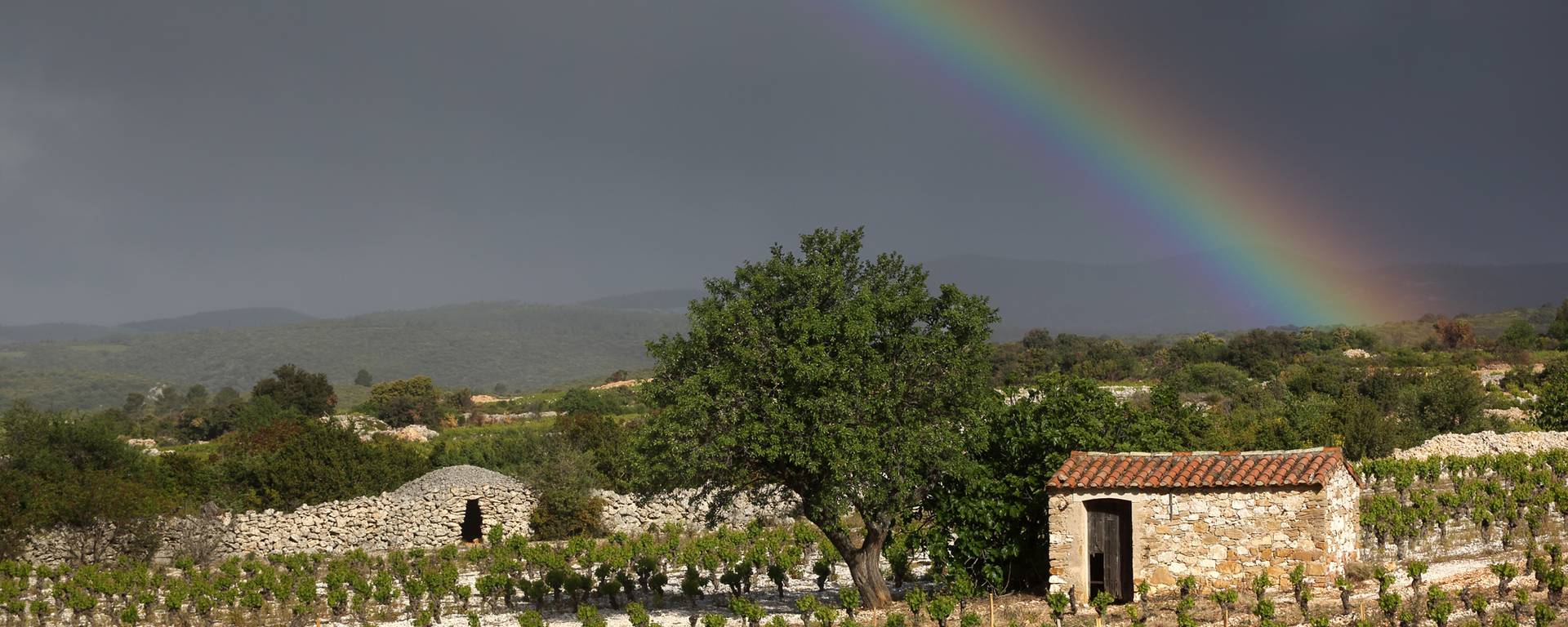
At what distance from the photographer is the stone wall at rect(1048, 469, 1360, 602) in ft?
56.4

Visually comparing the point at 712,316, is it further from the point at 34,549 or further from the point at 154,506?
the point at 34,549

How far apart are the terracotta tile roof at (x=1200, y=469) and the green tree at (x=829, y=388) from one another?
1.88 meters

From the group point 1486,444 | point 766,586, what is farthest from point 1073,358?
point 766,586

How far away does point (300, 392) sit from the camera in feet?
249

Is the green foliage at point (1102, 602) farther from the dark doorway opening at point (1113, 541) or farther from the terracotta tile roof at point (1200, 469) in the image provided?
the terracotta tile roof at point (1200, 469)

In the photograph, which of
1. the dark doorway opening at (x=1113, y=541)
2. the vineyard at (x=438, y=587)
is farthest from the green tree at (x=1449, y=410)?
the dark doorway opening at (x=1113, y=541)

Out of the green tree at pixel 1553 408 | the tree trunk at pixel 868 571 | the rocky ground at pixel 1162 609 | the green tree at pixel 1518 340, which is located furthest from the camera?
the green tree at pixel 1518 340

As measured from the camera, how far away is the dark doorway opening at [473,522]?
35344mm

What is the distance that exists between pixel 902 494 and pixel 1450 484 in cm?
1802

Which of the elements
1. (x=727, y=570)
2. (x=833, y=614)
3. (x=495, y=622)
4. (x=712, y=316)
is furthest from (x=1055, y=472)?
(x=495, y=622)

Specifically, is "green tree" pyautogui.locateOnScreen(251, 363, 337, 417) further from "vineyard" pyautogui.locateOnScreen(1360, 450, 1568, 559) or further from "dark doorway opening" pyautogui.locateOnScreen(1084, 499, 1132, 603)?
"dark doorway opening" pyautogui.locateOnScreen(1084, 499, 1132, 603)

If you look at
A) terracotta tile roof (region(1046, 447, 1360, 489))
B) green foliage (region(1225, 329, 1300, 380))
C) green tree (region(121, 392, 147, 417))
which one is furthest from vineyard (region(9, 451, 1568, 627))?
green tree (region(121, 392, 147, 417))

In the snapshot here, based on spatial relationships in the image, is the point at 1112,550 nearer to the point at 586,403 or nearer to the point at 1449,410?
the point at 1449,410

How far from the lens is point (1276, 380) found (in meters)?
62.8
